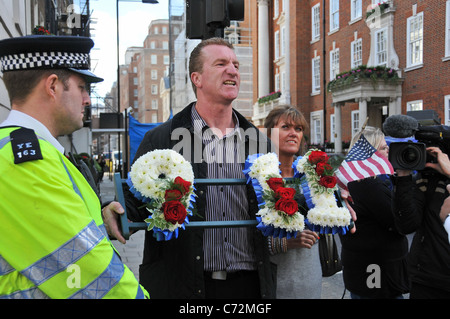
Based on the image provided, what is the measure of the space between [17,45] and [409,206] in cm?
260

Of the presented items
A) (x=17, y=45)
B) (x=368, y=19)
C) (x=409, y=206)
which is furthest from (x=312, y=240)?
(x=368, y=19)

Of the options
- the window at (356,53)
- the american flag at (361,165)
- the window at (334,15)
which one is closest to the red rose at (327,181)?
the american flag at (361,165)

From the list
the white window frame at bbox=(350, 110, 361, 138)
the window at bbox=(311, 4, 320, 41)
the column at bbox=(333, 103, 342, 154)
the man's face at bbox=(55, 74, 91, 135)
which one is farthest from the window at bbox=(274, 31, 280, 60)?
the man's face at bbox=(55, 74, 91, 135)

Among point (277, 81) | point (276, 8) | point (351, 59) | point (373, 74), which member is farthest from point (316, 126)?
point (276, 8)

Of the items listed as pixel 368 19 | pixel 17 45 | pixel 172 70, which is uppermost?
pixel 172 70

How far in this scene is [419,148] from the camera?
116 inches

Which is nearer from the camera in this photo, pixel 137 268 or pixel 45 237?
pixel 45 237

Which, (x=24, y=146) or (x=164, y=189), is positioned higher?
(x=24, y=146)

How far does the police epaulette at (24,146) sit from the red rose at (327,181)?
1.57 metres

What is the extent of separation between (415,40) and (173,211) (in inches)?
917

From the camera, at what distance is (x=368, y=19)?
83.8ft

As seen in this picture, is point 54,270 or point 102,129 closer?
point 54,270

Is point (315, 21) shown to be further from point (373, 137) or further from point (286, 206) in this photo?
point (286, 206)
